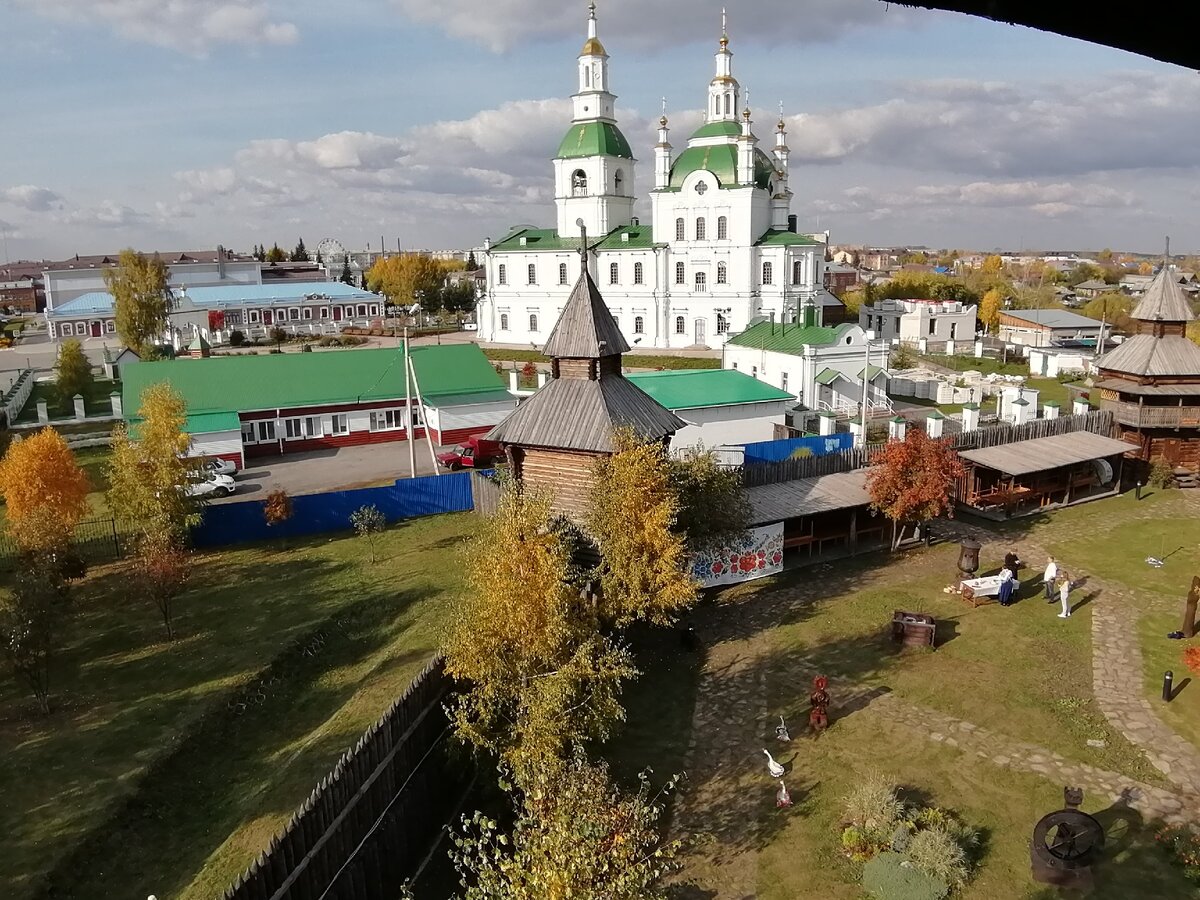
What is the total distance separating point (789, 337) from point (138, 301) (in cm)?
4196

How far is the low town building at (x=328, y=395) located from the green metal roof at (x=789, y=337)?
13780 millimetres

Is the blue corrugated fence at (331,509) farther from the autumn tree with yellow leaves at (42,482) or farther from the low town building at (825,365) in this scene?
the low town building at (825,365)

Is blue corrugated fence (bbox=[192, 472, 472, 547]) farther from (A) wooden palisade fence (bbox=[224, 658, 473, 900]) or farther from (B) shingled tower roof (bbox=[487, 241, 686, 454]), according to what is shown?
(A) wooden palisade fence (bbox=[224, 658, 473, 900])

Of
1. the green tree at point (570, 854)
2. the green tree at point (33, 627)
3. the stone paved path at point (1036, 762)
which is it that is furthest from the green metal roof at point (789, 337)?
the green tree at point (570, 854)

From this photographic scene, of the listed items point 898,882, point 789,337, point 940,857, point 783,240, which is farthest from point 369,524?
point 783,240

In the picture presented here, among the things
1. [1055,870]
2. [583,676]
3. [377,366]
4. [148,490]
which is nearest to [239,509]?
[148,490]

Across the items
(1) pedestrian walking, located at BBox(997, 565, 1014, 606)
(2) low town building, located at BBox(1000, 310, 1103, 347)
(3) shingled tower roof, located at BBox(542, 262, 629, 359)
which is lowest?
(1) pedestrian walking, located at BBox(997, 565, 1014, 606)

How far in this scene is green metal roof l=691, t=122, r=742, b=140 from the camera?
178 feet

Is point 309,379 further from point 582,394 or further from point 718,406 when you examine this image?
point 582,394

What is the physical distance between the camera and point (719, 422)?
107ft

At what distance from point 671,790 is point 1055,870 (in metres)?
→ 5.01

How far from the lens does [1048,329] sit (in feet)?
202

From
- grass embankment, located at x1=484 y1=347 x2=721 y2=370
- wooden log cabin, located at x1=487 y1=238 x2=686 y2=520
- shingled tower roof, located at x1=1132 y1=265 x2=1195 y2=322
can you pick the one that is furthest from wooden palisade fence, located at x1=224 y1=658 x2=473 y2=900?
grass embankment, located at x1=484 y1=347 x2=721 y2=370

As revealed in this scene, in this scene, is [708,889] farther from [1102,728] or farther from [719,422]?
[719,422]
